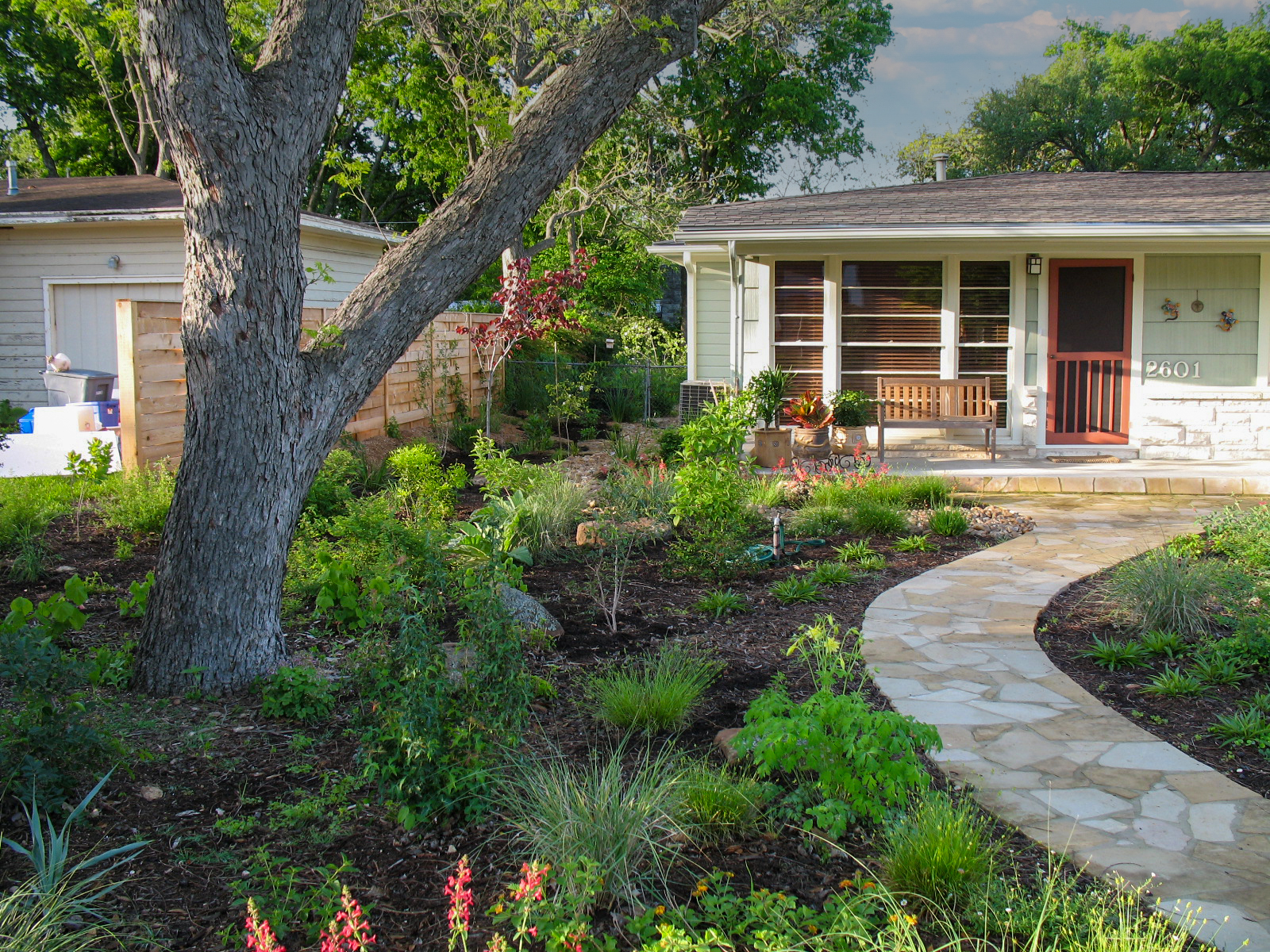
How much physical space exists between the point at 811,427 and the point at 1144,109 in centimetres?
2746

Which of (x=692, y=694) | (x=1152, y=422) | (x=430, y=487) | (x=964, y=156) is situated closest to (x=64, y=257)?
(x=430, y=487)

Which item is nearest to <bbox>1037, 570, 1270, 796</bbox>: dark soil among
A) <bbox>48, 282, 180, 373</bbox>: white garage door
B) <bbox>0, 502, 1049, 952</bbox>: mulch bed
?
<bbox>0, 502, 1049, 952</bbox>: mulch bed

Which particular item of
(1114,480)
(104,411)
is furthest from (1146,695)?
(104,411)

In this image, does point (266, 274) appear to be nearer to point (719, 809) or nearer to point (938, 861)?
point (719, 809)

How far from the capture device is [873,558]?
6227 mm

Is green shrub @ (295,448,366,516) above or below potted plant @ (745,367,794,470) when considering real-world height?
below

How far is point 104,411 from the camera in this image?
33.5ft

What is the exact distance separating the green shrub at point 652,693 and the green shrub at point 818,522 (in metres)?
3.11

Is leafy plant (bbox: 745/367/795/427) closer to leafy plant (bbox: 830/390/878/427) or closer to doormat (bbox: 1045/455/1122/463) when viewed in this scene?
leafy plant (bbox: 830/390/878/427)

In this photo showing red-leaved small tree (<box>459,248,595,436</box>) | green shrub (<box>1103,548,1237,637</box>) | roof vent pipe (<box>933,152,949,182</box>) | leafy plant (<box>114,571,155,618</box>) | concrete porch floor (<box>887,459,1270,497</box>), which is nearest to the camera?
leafy plant (<box>114,571,155,618</box>)

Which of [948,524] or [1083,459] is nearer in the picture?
[948,524]

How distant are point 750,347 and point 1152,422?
4375 mm

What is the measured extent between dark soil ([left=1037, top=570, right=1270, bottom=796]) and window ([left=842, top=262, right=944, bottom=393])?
5.51 m

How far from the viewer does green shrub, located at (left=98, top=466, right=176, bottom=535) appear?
6.24 m
